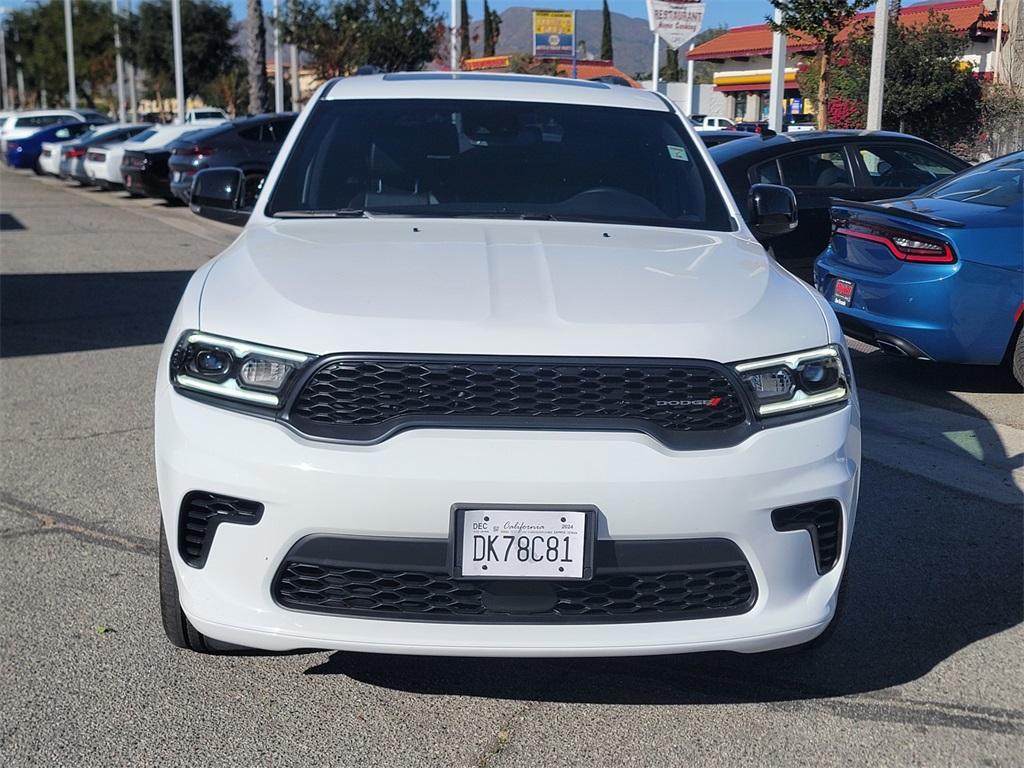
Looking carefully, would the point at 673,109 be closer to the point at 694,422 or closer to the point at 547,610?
the point at 694,422

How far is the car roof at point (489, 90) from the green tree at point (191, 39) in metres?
52.1

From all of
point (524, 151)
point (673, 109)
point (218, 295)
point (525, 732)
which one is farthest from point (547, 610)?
point (673, 109)

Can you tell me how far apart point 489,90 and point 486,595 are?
253cm

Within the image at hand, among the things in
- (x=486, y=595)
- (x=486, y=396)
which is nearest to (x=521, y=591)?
(x=486, y=595)

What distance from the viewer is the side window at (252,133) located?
19.8 meters

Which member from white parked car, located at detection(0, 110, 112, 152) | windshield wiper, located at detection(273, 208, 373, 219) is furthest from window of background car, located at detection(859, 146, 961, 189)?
white parked car, located at detection(0, 110, 112, 152)

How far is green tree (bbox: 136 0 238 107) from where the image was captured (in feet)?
177

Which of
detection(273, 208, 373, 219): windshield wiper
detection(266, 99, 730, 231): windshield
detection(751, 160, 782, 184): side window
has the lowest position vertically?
detection(751, 160, 782, 184): side window

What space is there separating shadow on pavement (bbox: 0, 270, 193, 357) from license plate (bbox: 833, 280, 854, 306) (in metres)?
4.93

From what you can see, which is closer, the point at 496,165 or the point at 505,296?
the point at 505,296

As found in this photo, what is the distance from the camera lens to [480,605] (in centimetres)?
293

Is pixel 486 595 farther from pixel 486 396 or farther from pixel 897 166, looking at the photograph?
pixel 897 166

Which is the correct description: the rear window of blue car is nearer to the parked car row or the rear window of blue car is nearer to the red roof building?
the parked car row

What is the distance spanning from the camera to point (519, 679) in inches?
140
